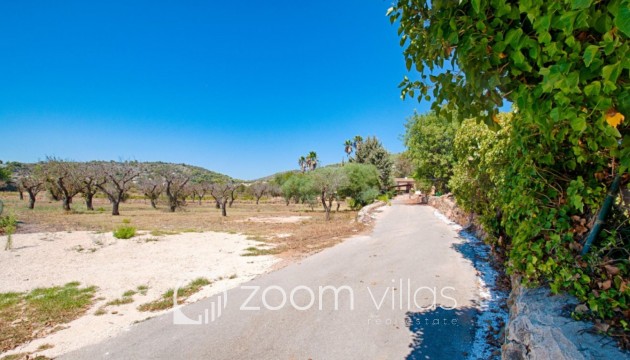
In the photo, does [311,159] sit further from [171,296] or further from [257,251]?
[171,296]

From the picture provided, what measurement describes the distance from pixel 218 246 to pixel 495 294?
10.5 m

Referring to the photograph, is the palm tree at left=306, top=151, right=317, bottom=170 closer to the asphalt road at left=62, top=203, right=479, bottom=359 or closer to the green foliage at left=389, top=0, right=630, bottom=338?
the asphalt road at left=62, top=203, right=479, bottom=359

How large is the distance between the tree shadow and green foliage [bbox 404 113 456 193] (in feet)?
75.7

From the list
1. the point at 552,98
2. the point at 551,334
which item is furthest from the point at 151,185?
the point at 552,98

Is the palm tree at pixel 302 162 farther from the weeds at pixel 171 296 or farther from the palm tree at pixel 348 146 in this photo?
the weeds at pixel 171 296

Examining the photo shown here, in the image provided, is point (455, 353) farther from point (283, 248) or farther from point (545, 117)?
point (283, 248)

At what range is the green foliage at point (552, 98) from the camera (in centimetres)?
127

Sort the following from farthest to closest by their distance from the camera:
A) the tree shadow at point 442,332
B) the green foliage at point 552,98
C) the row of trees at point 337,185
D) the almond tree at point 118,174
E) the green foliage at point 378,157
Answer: the green foliage at point 378,157, the almond tree at point 118,174, the row of trees at point 337,185, the tree shadow at point 442,332, the green foliage at point 552,98

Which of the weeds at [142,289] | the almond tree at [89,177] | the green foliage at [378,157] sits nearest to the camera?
the weeds at [142,289]

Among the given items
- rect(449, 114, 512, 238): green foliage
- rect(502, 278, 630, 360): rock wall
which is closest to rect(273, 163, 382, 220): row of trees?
rect(449, 114, 512, 238): green foliage

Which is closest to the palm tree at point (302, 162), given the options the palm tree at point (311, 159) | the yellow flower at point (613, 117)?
the palm tree at point (311, 159)

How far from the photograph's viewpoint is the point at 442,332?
183 inches

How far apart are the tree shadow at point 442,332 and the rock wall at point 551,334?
3.27 ft

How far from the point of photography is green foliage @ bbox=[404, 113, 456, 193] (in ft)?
88.2
